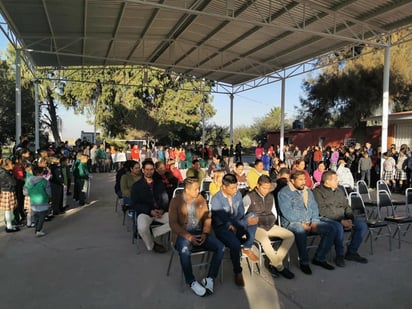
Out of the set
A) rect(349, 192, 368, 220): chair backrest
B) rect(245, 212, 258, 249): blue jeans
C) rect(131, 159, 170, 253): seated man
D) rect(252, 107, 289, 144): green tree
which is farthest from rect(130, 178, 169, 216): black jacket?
rect(252, 107, 289, 144): green tree

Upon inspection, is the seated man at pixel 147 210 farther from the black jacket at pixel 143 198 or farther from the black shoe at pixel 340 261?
the black shoe at pixel 340 261

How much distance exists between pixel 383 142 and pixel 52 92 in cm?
2918

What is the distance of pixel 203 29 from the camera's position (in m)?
12.8

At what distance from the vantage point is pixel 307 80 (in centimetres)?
2064

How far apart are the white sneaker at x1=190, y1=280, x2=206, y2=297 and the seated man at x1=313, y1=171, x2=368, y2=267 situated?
1.88 meters

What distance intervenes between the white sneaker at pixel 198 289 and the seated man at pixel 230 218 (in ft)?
1.83

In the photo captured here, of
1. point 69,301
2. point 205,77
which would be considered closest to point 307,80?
point 205,77

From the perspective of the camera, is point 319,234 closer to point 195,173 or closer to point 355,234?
point 355,234

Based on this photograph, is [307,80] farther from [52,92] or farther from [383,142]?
[52,92]

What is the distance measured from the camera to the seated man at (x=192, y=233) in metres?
3.64

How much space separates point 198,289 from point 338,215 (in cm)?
220

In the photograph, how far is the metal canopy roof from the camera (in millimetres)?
9852

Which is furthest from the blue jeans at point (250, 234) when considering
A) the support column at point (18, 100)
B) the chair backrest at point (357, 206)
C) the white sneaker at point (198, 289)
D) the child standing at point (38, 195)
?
the support column at point (18, 100)

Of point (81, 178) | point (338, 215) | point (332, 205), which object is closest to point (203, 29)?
point (81, 178)
